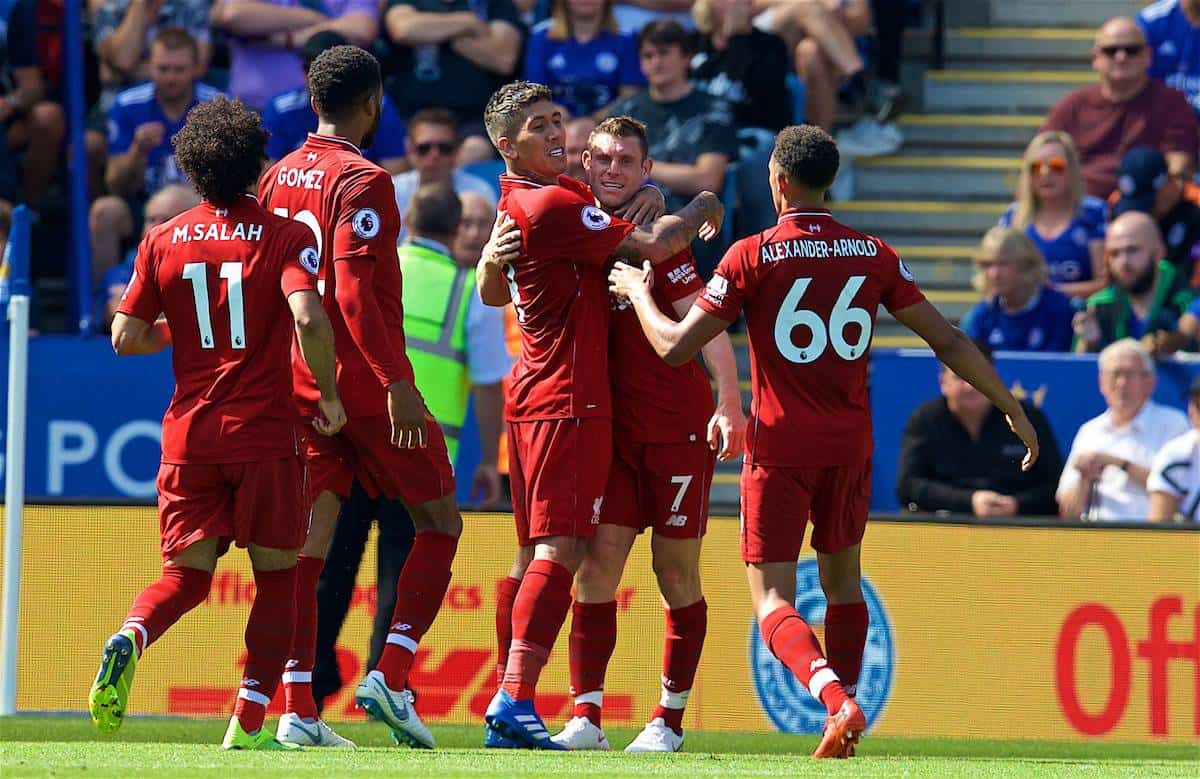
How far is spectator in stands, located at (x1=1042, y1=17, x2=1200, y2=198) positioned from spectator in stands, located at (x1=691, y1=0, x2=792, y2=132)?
6.38 ft

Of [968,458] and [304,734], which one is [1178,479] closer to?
[968,458]

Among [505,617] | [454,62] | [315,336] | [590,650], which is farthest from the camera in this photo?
[454,62]

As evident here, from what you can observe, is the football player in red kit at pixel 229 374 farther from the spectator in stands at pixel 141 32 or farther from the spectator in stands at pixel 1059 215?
the spectator in stands at pixel 141 32

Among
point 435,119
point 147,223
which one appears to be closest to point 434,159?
point 435,119

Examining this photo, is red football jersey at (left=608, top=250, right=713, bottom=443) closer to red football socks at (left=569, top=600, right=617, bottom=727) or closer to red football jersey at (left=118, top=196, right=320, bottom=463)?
red football socks at (left=569, top=600, right=617, bottom=727)

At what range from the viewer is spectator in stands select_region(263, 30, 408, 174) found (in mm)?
13305

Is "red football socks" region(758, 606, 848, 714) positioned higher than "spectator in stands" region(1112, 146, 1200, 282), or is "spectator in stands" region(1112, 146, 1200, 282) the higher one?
"spectator in stands" region(1112, 146, 1200, 282)

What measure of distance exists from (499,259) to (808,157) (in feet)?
3.98

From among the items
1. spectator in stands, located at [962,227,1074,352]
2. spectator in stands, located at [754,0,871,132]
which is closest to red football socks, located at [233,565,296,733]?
spectator in stands, located at [962,227,1074,352]

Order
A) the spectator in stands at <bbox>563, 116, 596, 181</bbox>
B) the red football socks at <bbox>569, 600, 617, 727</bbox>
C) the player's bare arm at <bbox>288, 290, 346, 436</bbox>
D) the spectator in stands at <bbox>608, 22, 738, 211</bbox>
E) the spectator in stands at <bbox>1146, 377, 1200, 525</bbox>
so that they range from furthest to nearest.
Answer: the spectator in stands at <bbox>608, 22, 738, 211</bbox> → the spectator in stands at <bbox>563, 116, 596, 181</bbox> → the spectator in stands at <bbox>1146, 377, 1200, 525</bbox> → the red football socks at <bbox>569, 600, 617, 727</bbox> → the player's bare arm at <bbox>288, 290, 346, 436</bbox>

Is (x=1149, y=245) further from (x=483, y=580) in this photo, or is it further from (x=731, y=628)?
(x=483, y=580)

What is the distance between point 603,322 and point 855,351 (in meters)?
0.97

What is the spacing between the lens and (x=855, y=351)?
787 cm

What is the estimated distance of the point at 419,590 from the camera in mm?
8117
